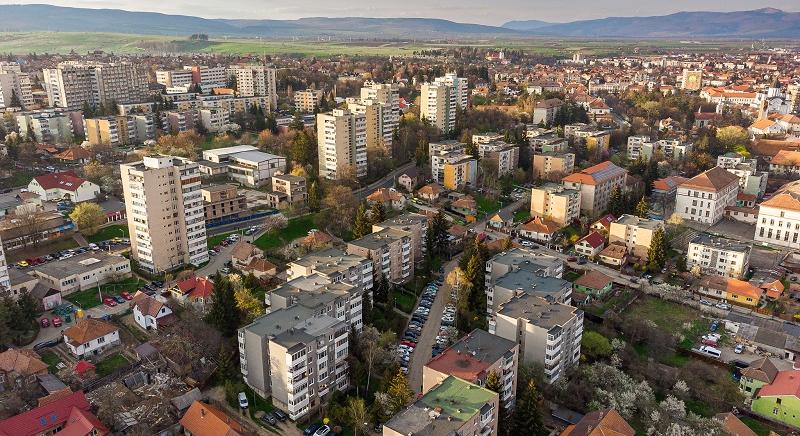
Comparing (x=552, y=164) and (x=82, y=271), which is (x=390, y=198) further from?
(x=82, y=271)

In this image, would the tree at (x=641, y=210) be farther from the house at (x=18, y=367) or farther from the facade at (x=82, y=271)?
the house at (x=18, y=367)

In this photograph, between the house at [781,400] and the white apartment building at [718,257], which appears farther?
the white apartment building at [718,257]

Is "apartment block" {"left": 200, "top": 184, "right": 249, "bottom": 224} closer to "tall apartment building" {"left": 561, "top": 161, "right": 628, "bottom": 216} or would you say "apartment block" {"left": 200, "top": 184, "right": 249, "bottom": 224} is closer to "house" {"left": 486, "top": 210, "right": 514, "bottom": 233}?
"house" {"left": 486, "top": 210, "right": 514, "bottom": 233}

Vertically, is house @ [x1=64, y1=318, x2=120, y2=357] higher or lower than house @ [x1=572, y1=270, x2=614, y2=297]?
higher

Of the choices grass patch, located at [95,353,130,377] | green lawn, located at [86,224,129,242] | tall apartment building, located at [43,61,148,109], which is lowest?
grass patch, located at [95,353,130,377]

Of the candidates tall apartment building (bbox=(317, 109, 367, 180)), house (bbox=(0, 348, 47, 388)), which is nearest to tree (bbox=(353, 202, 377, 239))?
tall apartment building (bbox=(317, 109, 367, 180))

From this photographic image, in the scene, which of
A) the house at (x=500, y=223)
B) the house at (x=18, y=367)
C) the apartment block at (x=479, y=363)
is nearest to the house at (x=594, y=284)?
the house at (x=500, y=223)

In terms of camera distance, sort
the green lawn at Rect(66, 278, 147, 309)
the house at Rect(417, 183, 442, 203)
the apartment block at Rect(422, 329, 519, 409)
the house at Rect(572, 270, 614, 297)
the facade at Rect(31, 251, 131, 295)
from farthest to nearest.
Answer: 1. the house at Rect(417, 183, 442, 203)
2. the house at Rect(572, 270, 614, 297)
3. the facade at Rect(31, 251, 131, 295)
4. the green lawn at Rect(66, 278, 147, 309)
5. the apartment block at Rect(422, 329, 519, 409)
